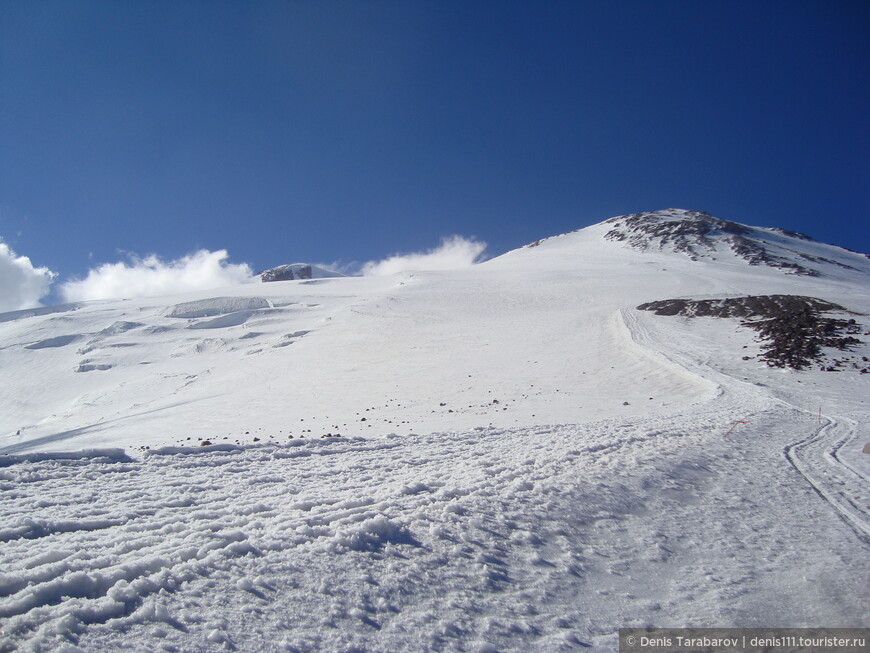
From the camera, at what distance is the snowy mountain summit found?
81188 millimetres

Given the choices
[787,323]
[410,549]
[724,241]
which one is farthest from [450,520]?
[724,241]

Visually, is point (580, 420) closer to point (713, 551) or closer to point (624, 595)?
point (713, 551)

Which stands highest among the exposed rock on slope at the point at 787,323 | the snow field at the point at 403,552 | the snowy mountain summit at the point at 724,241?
the snowy mountain summit at the point at 724,241

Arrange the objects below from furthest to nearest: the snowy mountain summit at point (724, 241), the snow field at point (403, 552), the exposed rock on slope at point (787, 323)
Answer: the snowy mountain summit at point (724, 241) → the exposed rock on slope at point (787, 323) → the snow field at point (403, 552)

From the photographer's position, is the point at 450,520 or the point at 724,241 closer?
the point at 450,520

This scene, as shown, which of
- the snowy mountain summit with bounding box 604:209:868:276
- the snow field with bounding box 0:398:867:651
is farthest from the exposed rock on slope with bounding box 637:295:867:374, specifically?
the snowy mountain summit with bounding box 604:209:868:276

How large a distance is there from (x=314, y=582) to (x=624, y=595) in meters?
2.96

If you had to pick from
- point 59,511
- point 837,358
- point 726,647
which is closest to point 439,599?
point 726,647

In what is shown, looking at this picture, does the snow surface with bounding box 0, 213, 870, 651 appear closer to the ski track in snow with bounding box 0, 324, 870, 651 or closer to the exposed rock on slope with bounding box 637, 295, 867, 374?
the ski track in snow with bounding box 0, 324, 870, 651

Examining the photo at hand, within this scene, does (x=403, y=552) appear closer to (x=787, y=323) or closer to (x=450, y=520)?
(x=450, y=520)

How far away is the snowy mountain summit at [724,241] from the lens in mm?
81188

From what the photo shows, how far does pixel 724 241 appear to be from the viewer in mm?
99125

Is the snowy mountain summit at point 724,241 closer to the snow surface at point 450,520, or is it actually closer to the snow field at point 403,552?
the snow surface at point 450,520

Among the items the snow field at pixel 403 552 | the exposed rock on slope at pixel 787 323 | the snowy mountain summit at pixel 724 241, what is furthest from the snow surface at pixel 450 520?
the snowy mountain summit at pixel 724 241
